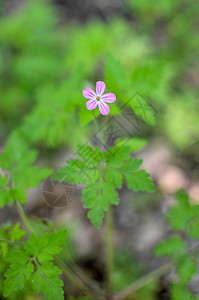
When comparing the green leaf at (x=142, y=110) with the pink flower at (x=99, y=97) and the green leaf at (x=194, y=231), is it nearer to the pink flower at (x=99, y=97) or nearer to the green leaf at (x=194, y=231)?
the pink flower at (x=99, y=97)

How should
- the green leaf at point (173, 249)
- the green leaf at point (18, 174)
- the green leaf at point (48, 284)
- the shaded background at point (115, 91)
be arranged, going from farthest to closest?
the shaded background at point (115, 91), the green leaf at point (173, 249), the green leaf at point (18, 174), the green leaf at point (48, 284)

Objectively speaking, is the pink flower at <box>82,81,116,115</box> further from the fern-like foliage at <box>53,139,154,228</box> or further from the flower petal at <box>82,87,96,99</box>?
the fern-like foliage at <box>53,139,154,228</box>

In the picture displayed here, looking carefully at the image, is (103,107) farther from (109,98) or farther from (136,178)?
(136,178)

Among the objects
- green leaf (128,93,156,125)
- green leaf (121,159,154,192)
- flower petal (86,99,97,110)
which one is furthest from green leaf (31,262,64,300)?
green leaf (128,93,156,125)

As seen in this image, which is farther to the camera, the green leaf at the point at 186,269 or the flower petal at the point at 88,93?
the green leaf at the point at 186,269

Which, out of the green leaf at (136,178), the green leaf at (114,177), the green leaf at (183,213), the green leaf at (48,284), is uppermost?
the green leaf at (114,177)

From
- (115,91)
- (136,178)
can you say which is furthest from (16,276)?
(115,91)

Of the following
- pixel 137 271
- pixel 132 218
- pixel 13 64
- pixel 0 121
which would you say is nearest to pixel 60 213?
pixel 132 218

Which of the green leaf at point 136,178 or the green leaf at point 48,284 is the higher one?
the green leaf at point 136,178

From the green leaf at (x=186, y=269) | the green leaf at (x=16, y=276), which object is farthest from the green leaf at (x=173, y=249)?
the green leaf at (x=16, y=276)
